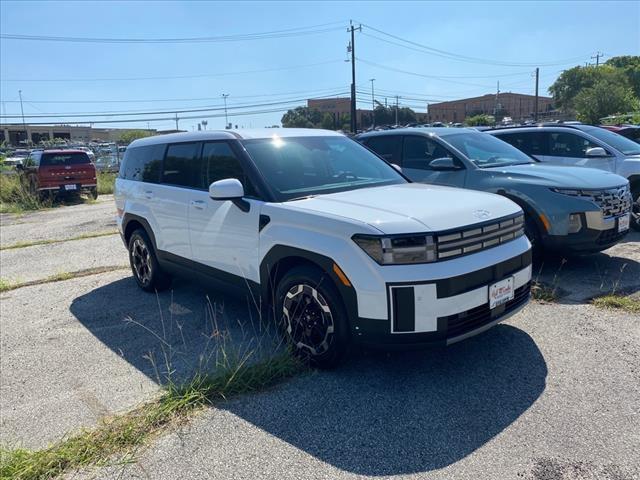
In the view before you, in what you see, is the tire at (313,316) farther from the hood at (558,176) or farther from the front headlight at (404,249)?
the hood at (558,176)

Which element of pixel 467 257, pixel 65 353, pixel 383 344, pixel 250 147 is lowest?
pixel 65 353

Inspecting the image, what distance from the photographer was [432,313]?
3098mm

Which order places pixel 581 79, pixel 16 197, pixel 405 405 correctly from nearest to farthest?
pixel 405 405, pixel 16 197, pixel 581 79

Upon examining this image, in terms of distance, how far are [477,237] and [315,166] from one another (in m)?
1.67

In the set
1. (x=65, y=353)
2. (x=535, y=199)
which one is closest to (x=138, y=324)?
(x=65, y=353)

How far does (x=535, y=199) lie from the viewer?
5.65 meters

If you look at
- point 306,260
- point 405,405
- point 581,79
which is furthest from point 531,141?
point 581,79

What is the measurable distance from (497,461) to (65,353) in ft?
12.2

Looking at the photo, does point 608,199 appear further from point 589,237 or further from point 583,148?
point 583,148

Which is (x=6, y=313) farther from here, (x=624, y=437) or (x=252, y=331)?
(x=624, y=437)

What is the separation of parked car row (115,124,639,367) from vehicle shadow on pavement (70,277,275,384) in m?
0.38

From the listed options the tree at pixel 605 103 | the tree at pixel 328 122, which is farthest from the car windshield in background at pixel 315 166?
the tree at pixel 328 122

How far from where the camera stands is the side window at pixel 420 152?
681 centimetres

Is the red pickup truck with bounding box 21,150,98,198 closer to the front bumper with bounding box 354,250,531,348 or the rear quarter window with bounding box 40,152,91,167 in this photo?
the rear quarter window with bounding box 40,152,91,167
